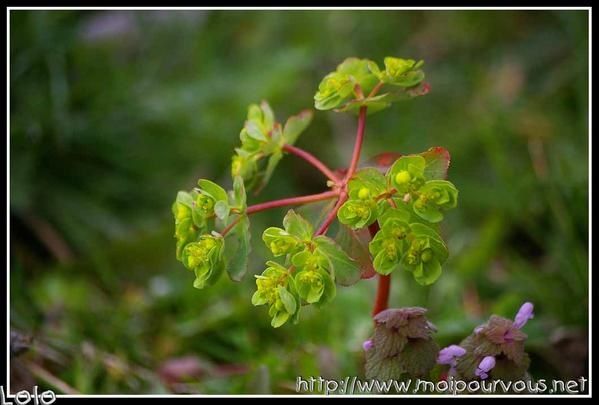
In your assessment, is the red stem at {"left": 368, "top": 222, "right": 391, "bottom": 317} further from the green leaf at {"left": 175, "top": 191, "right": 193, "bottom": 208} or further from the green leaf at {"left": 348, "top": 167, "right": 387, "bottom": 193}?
the green leaf at {"left": 175, "top": 191, "right": 193, "bottom": 208}

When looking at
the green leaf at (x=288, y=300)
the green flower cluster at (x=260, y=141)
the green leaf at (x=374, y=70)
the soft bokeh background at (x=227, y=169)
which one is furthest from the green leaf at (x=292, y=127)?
the soft bokeh background at (x=227, y=169)

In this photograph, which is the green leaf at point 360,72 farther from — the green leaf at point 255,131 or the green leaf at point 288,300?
the green leaf at point 288,300

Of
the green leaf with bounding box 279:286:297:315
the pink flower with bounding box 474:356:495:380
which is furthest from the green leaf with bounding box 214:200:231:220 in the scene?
the pink flower with bounding box 474:356:495:380

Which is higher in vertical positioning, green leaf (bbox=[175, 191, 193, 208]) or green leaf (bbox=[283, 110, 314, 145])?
green leaf (bbox=[283, 110, 314, 145])

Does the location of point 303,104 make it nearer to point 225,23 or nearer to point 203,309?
point 225,23

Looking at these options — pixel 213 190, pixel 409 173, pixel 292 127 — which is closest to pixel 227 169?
pixel 292 127
